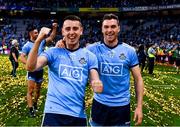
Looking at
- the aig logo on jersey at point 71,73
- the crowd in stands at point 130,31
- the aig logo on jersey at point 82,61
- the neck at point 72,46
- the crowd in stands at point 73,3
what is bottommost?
the crowd in stands at point 130,31

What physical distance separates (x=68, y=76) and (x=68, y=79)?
→ 3 centimetres

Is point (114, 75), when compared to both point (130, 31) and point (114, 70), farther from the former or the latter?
point (130, 31)

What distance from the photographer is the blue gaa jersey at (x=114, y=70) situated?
6141mm

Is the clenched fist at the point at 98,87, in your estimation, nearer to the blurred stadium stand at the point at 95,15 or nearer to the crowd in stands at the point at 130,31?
the crowd in stands at the point at 130,31

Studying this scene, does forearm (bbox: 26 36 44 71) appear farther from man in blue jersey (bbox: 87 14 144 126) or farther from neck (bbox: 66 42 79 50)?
man in blue jersey (bbox: 87 14 144 126)

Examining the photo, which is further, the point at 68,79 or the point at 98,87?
the point at 68,79

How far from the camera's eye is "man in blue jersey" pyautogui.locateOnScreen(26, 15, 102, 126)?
534cm

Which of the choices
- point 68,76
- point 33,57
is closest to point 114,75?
point 68,76

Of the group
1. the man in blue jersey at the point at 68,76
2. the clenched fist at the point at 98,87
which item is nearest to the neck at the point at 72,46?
the man in blue jersey at the point at 68,76

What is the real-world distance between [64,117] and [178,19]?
60597mm

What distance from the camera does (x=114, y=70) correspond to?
6.14m

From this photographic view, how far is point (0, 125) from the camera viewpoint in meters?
11.0

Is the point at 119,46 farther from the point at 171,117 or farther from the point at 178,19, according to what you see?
the point at 178,19

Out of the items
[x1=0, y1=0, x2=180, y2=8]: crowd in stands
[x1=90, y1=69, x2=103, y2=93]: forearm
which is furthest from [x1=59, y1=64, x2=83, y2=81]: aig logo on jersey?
[x1=0, y1=0, x2=180, y2=8]: crowd in stands
